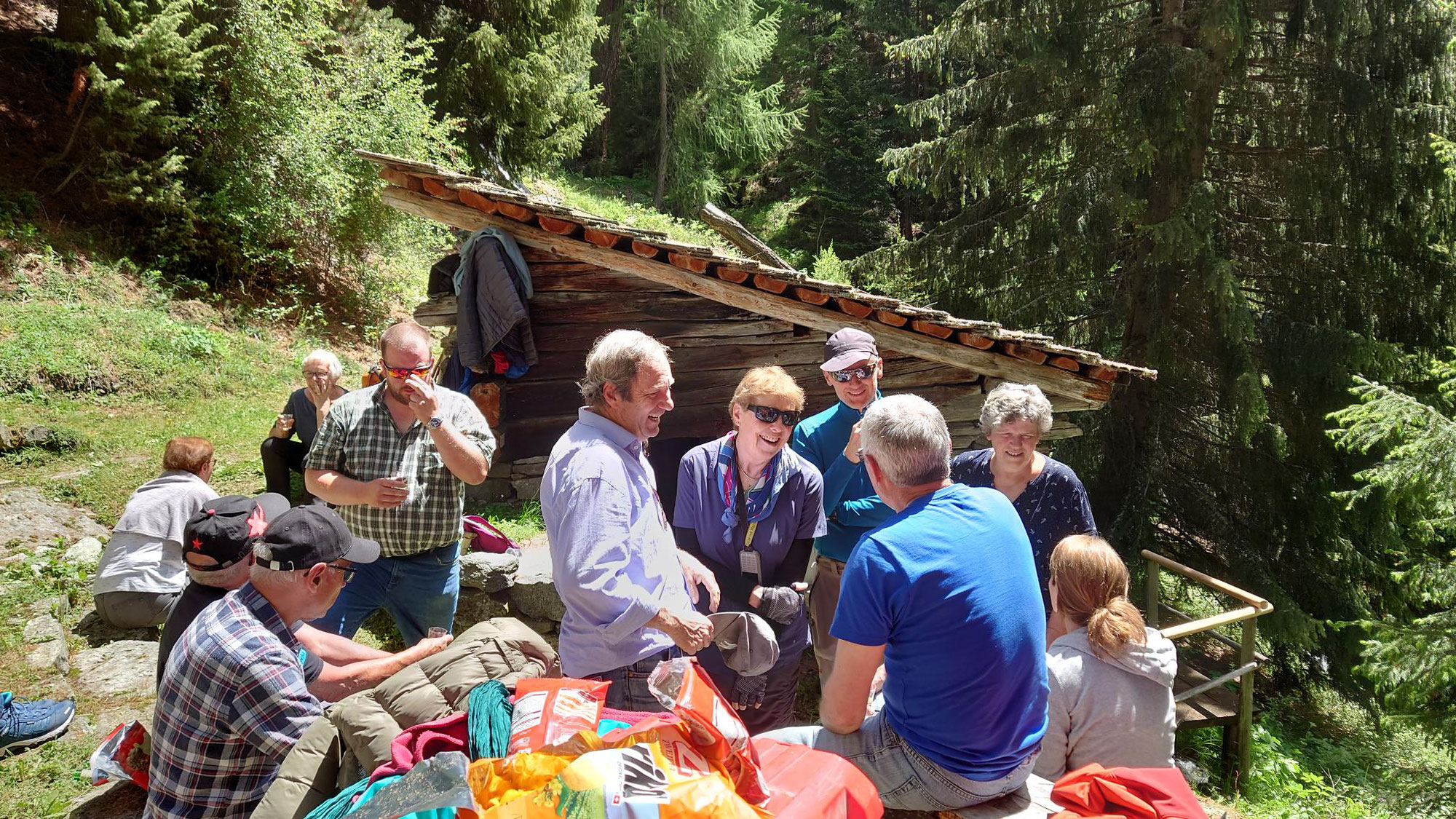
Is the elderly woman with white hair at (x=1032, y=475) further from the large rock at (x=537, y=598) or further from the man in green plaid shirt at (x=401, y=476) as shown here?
the large rock at (x=537, y=598)

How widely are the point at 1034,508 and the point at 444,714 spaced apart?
8.82 ft

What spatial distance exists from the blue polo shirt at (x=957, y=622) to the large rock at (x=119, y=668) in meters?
4.66

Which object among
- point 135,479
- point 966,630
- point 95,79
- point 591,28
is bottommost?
point 135,479

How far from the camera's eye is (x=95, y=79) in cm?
1042

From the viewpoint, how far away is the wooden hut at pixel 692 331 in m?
5.95

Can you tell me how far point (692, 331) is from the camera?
6500 mm

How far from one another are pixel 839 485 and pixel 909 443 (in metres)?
1.59

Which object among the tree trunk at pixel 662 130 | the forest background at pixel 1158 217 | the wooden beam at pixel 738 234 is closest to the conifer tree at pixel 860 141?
the tree trunk at pixel 662 130

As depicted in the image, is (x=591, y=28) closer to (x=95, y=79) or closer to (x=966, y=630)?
(x=95, y=79)

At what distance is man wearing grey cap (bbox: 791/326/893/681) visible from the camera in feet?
12.9

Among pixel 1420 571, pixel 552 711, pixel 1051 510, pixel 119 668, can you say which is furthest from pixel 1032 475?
pixel 119 668

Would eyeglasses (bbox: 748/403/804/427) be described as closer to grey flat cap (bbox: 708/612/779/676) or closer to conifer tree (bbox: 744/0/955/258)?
grey flat cap (bbox: 708/612/779/676)

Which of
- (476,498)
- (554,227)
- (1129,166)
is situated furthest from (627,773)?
(1129,166)

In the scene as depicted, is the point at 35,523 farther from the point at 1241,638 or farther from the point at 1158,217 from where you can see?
the point at 1158,217
